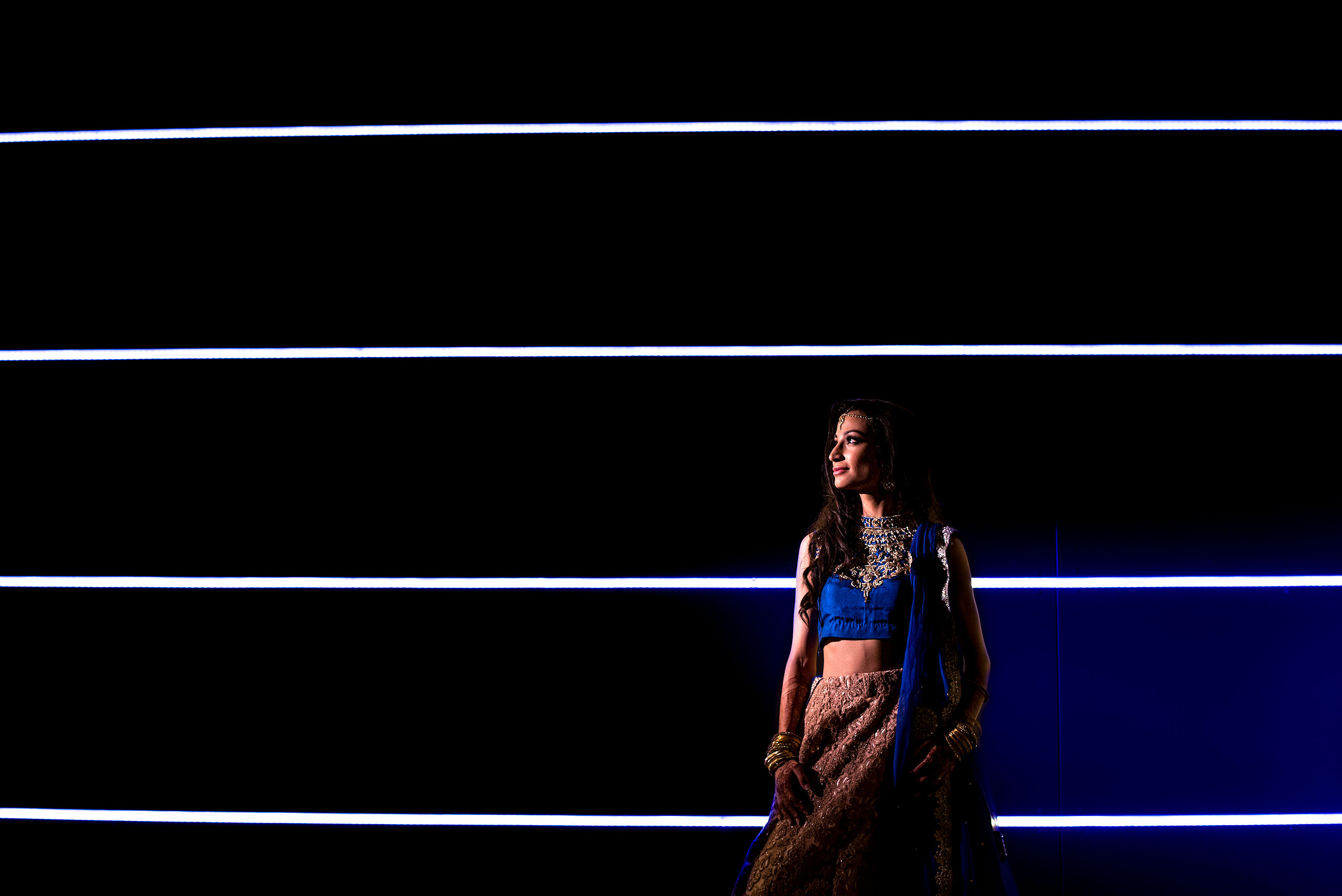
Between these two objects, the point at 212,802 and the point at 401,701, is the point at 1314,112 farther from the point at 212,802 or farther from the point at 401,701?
the point at 212,802

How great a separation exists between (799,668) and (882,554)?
265 millimetres

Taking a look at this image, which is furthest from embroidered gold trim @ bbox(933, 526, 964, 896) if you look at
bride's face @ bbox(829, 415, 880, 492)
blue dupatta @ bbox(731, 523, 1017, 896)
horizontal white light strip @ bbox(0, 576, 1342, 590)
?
horizontal white light strip @ bbox(0, 576, 1342, 590)

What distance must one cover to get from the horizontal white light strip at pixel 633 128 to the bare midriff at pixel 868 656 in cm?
131

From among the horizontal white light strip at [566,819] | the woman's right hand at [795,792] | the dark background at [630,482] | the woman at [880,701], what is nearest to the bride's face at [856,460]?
the woman at [880,701]

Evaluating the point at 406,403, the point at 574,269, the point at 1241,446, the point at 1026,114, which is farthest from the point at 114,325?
the point at 1241,446

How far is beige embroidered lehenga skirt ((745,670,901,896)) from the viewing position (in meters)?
1.38

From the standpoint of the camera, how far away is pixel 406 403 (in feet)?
6.82

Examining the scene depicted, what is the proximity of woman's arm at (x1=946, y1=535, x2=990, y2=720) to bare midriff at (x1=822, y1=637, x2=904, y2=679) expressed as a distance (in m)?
0.11

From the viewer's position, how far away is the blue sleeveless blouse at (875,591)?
1.50m

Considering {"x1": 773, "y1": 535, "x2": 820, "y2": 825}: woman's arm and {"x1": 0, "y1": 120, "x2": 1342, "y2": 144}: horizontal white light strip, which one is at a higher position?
{"x1": 0, "y1": 120, "x2": 1342, "y2": 144}: horizontal white light strip

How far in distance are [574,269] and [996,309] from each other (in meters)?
1.05

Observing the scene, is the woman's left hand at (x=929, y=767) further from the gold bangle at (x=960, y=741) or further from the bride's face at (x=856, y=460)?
the bride's face at (x=856, y=460)

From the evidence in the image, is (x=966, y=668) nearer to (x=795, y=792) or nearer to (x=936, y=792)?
(x=936, y=792)

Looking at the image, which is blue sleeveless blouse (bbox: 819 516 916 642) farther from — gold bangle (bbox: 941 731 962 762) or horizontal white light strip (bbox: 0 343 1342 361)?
horizontal white light strip (bbox: 0 343 1342 361)
